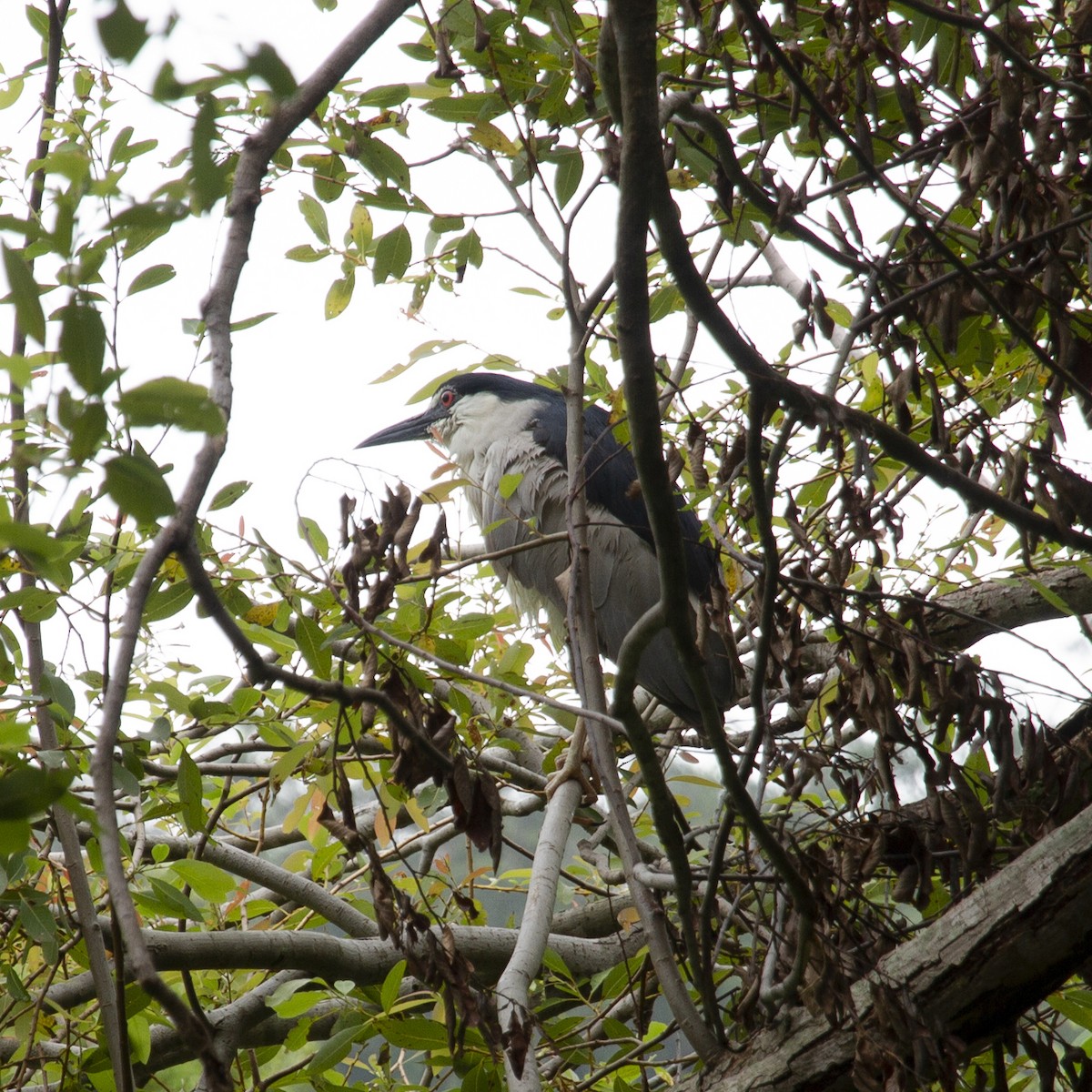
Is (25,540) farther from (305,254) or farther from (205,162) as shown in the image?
(305,254)

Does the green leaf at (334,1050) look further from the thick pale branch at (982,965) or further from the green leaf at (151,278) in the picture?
the green leaf at (151,278)

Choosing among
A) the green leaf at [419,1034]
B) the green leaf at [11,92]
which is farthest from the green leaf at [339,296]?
the green leaf at [419,1034]

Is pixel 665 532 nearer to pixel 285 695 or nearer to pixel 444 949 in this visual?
pixel 444 949

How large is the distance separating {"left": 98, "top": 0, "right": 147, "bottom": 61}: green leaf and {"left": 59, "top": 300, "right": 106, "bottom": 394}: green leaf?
121mm

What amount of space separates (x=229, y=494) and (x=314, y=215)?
60 cm

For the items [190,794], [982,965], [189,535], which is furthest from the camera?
[190,794]

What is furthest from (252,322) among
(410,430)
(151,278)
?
(410,430)

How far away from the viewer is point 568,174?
166 cm

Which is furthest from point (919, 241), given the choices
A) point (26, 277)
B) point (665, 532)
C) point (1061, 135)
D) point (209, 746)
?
point (209, 746)

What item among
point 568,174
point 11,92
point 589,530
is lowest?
point 568,174

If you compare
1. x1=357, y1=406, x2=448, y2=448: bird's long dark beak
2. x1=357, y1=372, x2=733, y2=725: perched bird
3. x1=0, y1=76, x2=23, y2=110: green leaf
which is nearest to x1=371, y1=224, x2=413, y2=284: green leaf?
x1=0, y1=76, x2=23, y2=110: green leaf

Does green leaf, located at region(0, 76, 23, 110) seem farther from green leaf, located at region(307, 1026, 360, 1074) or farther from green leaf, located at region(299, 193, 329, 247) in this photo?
green leaf, located at region(307, 1026, 360, 1074)

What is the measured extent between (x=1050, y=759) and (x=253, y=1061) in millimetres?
1546

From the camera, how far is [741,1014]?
1.39 m
